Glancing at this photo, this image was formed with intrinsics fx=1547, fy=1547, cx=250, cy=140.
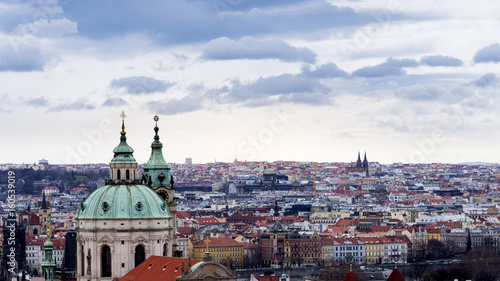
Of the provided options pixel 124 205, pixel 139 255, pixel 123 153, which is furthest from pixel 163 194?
pixel 139 255

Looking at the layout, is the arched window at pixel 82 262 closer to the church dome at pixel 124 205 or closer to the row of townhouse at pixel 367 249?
the church dome at pixel 124 205

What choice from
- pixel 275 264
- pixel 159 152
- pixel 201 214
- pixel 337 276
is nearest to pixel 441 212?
pixel 201 214

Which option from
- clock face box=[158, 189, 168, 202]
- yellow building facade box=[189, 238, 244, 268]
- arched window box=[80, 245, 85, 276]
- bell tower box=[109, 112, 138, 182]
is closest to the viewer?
arched window box=[80, 245, 85, 276]

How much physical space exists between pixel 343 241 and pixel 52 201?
73.9 metres

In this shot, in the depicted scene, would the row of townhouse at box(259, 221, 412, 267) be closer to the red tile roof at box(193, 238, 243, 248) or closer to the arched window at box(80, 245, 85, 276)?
the red tile roof at box(193, 238, 243, 248)

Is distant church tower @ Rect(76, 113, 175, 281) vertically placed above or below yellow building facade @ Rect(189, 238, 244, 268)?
above

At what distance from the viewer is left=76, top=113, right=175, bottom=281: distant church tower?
54.5 meters

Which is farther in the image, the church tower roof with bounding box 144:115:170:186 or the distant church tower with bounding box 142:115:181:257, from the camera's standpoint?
the church tower roof with bounding box 144:115:170:186

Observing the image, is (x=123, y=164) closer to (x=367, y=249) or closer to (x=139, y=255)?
(x=139, y=255)

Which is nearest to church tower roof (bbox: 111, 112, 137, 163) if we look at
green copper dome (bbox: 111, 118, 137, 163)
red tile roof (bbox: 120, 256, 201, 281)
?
Answer: green copper dome (bbox: 111, 118, 137, 163)

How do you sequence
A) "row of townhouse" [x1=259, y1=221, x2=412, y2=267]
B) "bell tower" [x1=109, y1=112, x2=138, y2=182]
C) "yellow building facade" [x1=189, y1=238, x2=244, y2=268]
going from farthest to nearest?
"row of townhouse" [x1=259, y1=221, x2=412, y2=267] → "yellow building facade" [x1=189, y1=238, x2=244, y2=268] → "bell tower" [x1=109, y1=112, x2=138, y2=182]

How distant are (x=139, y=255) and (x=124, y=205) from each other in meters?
1.85

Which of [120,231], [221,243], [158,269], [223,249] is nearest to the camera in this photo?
[158,269]

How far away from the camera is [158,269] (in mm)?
51000
